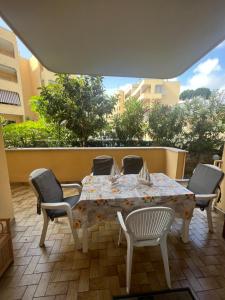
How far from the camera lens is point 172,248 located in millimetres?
2055

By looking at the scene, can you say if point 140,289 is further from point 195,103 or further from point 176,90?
point 176,90

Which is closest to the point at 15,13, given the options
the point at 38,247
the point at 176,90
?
the point at 38,247

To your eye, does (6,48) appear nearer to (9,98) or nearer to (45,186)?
(9,98)

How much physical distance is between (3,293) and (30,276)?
23 cm

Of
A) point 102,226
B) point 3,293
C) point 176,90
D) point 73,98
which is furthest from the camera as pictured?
point 176,90

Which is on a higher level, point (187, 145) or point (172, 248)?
point (187, 145)

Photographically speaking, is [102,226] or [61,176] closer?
[102,226]

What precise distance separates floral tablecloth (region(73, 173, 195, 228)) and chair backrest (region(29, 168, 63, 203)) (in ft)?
1.41

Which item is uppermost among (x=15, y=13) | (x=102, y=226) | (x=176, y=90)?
(x=176, y=90)

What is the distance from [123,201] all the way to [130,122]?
3.95 m

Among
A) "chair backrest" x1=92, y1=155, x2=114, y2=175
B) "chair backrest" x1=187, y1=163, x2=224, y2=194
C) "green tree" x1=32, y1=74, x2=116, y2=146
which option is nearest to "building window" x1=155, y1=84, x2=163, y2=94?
"green tree" x1=32, y1=74, x2=116, y2=146

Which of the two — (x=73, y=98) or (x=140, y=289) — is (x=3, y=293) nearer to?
(x=140, y=289)

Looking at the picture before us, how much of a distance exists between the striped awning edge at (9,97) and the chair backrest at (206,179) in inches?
476

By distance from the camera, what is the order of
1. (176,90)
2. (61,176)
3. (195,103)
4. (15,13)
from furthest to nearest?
(176,90) → (195,103) → (61,176) → (15,13)
